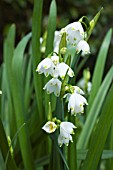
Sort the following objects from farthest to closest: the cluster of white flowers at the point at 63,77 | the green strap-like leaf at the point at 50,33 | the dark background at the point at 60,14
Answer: the dark background at the point at 60,14, the green strap-like leaf at the point at 50,33, the cluster of white flowers at the point at 63,77

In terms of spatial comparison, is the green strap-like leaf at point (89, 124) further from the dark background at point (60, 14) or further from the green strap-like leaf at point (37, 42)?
the dark background at point (60, 14)

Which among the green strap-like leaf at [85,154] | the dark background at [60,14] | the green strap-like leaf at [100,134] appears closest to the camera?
the green strap-like leaf at [100,134]

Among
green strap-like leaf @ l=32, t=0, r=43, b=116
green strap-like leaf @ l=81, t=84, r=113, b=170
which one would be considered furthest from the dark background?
green strap-like leaf @ l=81, t=84, r=113, b=170

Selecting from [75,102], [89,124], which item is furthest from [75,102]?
[89,124]

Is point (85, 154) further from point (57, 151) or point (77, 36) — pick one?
point (77, 36)

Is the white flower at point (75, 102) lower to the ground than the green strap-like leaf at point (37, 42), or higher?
lower

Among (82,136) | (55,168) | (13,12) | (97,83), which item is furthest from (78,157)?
(13,12)

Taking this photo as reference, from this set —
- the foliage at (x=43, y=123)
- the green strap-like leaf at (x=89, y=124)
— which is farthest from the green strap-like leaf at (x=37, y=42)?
the green strap-like leaf at (x=89, y=124)

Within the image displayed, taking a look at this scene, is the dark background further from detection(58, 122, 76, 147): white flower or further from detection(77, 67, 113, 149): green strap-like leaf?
detection(58, 122, 76, 147): white flower
